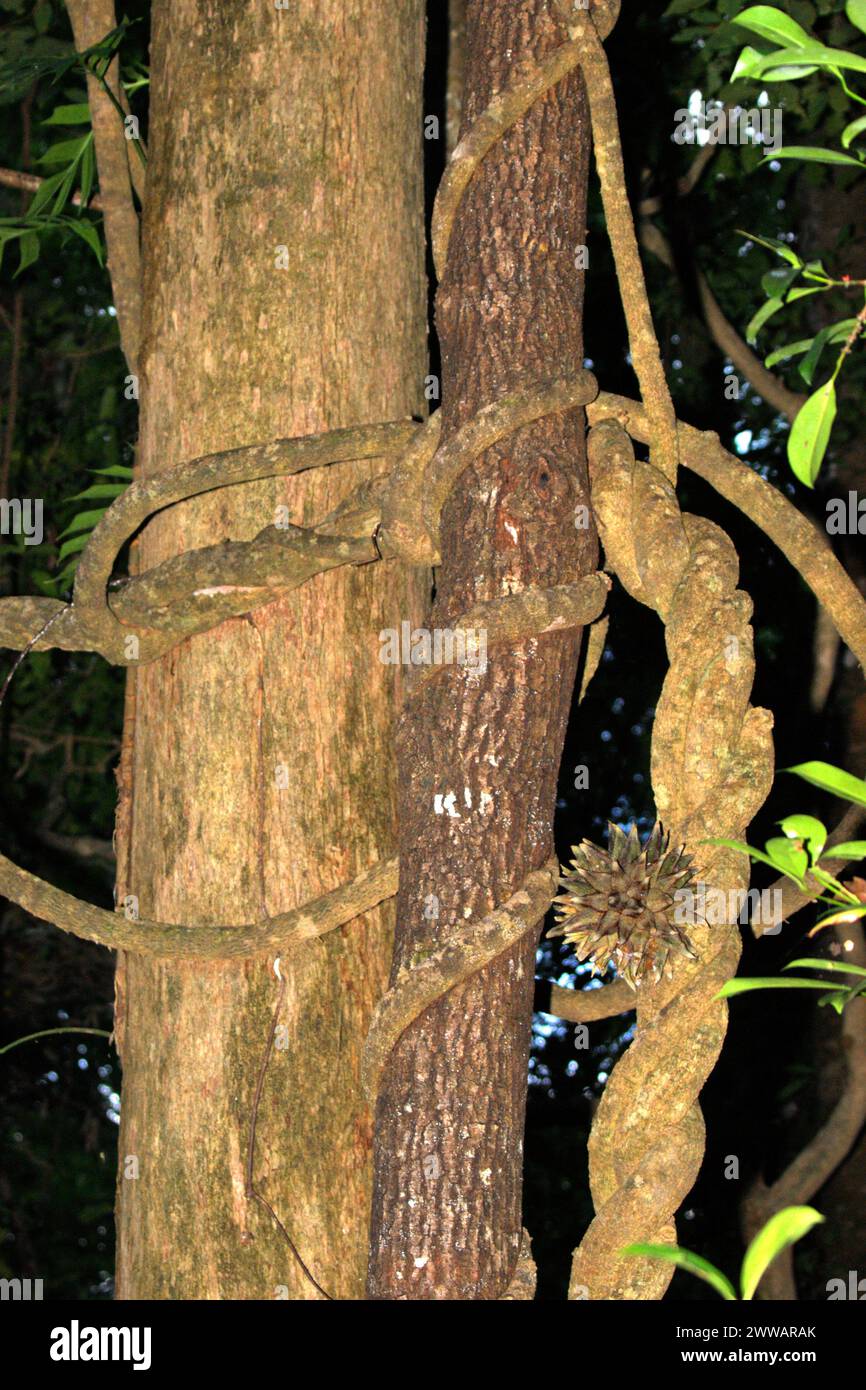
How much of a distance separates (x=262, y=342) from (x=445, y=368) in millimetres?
246

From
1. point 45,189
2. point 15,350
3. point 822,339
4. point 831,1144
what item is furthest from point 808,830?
point 15,350

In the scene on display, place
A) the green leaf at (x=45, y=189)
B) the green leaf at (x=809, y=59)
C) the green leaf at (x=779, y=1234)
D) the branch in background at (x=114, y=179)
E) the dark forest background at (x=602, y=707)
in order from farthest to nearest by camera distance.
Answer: the dark forest background at (x=602, y=707) < the green leaf at (x=45, y=189) < the branch in background at (x=114, y=179) < the green leaf at (x=809, y=59) < the green leaf at (x=779, y=1234)

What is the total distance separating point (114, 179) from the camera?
Result: 2.00 meters

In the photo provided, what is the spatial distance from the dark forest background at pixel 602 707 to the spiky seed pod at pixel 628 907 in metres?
2.04

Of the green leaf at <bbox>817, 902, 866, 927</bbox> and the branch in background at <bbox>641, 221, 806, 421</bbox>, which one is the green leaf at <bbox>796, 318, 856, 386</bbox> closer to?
the green leaf at <bbox>817, 902, 866, 927</bbox>

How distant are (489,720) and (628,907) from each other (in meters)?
0.20

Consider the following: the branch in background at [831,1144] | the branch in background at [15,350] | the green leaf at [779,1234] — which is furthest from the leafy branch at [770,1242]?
the branch in background at [15,350]

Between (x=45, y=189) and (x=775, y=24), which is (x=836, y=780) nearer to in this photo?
(x=775, y=24)

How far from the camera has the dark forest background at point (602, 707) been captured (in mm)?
3768

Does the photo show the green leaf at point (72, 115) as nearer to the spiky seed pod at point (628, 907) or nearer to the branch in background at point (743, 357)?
the spiky seed pod at point (628, 907)

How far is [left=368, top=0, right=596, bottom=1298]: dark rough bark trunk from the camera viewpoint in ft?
4.01

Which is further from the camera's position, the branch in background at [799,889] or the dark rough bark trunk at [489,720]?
the branch in background at [799,889]

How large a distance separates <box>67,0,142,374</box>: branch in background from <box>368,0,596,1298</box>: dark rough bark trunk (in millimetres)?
592

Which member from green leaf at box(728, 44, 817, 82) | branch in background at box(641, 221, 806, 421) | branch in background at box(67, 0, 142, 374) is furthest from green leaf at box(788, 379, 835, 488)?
branch in background at box(641, 221, 806, 421)
